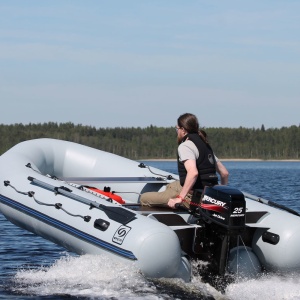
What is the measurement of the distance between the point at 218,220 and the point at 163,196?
1151mm

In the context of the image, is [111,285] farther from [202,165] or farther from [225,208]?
[202,165]

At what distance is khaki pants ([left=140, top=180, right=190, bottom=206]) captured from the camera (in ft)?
29.0

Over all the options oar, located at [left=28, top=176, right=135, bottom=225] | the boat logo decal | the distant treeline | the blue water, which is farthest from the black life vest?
the distant treeline

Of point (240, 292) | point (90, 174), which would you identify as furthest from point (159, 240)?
point (90, 174)

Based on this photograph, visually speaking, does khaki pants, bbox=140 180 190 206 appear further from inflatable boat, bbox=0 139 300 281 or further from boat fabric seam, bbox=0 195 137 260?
boat fabric seam, bbox=0 195 137 260

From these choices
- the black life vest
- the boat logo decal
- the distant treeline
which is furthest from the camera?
the distant treeline

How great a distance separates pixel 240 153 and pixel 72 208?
409ft

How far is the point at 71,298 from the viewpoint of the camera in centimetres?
795

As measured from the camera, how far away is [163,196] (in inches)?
352

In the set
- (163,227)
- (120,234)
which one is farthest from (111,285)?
(163,227)

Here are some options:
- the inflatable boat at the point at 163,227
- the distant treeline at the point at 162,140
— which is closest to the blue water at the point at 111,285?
the inflatable boat at the point at 163,227

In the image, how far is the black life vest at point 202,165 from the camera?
8484mm

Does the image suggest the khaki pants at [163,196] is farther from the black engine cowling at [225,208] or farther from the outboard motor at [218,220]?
the black engine cowling at [225,208]

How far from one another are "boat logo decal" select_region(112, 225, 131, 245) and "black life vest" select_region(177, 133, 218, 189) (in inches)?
32.9
